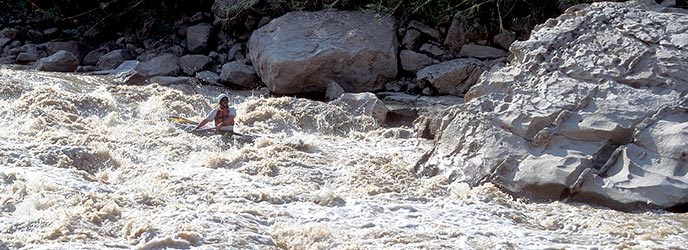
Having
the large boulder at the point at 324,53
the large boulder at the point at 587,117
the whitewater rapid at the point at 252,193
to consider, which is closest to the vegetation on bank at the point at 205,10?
the large boulder at the point at 324,53

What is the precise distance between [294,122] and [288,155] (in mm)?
1236

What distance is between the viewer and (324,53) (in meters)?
8.83

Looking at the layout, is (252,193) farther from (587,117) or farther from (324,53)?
(324,53)

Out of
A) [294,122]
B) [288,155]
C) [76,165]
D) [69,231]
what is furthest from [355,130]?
[69,231]

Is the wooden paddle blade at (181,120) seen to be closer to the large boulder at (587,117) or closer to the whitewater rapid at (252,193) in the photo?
the whitewater rapid at (252,193)

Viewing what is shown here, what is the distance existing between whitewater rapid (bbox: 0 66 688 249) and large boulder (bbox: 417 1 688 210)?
0.57 ft

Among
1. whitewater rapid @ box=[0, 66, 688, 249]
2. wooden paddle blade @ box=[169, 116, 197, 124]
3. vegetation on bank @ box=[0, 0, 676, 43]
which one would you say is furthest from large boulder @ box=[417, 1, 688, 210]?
vegetation on bank @ box=[0, 0, 676, 43]

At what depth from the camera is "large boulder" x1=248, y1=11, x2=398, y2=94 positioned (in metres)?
8.79

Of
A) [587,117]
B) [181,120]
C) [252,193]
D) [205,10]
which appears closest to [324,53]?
[181,120]

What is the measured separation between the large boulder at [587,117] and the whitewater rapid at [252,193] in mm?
173

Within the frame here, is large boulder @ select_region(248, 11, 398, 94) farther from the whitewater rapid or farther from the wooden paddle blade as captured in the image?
the wooden paddle blade

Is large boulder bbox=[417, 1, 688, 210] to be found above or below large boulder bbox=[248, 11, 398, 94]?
above

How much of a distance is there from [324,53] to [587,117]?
375cm

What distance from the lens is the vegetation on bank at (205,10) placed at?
9.17m
